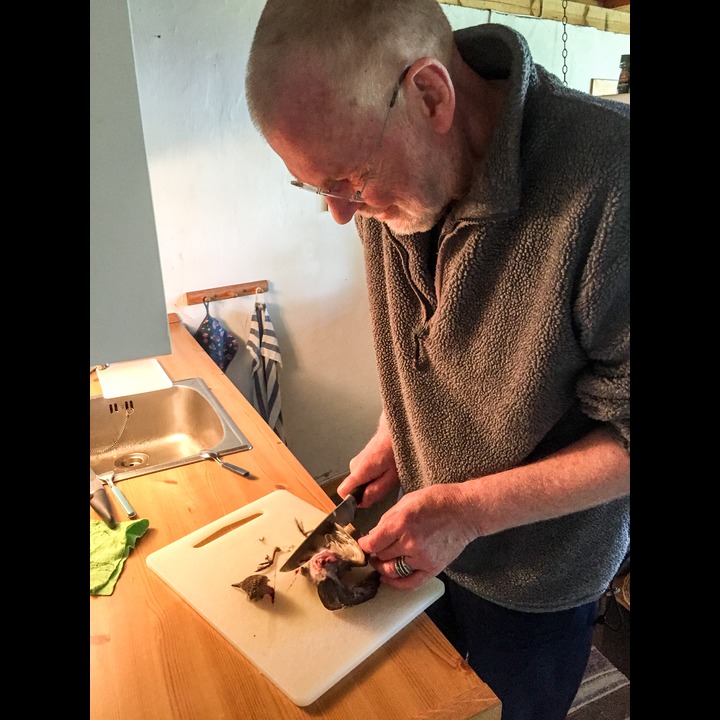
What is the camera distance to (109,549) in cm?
98

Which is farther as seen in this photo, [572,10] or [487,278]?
[572,10]

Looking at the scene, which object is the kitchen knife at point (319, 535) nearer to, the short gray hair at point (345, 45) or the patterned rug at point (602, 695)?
the short gray hair at point (345, 45)

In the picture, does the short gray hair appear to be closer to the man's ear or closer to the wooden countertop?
the man's ear

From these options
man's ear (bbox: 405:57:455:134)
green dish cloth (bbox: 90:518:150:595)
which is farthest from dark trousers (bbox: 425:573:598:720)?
man's ear (bbox: 405:57:455:134)

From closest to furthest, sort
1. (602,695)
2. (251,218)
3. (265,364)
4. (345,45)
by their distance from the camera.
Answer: (345,45), (602,695), (251,218), (265,364)

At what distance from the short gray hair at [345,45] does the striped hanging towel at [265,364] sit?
1332mm

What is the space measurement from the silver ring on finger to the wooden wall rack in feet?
4.33

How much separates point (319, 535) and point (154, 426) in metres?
0.81

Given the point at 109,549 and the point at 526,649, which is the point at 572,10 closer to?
the point at 526,649

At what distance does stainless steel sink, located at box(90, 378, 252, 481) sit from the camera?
1515 mm

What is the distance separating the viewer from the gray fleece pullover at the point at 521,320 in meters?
0.72

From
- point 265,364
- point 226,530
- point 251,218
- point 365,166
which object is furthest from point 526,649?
point 251,218
